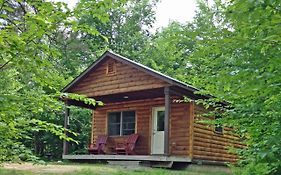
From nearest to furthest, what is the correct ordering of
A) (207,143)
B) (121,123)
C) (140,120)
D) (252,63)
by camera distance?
(252,63), (207,143), (140,120), (121,123)

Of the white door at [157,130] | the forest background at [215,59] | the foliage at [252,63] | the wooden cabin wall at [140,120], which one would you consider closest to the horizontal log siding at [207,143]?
the white door at [157,130]

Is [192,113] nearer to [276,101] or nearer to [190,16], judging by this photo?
[276,101]

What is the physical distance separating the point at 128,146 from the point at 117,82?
2341 millimetres

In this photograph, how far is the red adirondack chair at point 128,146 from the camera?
14198 mm

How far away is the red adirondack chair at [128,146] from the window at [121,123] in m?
0.67

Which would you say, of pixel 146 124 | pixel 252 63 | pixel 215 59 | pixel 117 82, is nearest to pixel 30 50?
pixel 215 59

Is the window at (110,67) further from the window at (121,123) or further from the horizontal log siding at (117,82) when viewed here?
the window at (121,123)

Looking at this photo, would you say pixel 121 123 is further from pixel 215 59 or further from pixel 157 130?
pixel 215 59

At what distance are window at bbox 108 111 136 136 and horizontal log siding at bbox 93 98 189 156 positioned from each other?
196mm

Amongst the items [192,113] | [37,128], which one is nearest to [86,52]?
[192,113]

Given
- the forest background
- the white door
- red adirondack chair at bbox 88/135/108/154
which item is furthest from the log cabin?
A: the forest background

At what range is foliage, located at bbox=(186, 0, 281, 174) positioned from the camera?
2.57 m

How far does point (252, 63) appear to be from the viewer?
121 inches

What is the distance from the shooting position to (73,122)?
2142cm
